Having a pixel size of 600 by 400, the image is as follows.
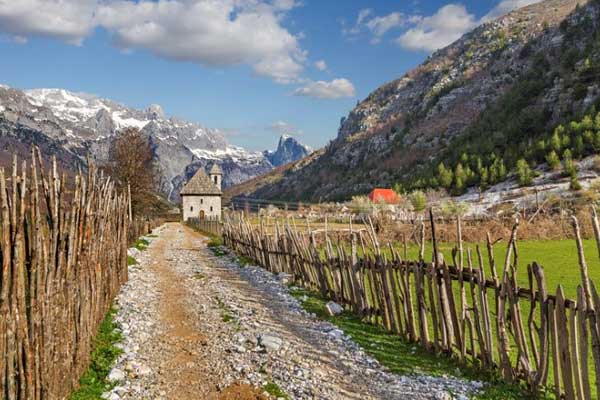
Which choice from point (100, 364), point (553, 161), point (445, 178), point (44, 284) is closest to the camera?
point (44, 284)

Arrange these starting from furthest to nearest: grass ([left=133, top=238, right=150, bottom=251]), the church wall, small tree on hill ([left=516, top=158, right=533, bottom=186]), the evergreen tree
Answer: the church wall < the evergreen tree < small tree on hill ([left=516, top=158, right=533, bottom=186]) < grass ([left=133, top=238, right=150, bottom=251])

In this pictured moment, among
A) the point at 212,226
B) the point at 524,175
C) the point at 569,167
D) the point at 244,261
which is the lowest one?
the point at 244,261

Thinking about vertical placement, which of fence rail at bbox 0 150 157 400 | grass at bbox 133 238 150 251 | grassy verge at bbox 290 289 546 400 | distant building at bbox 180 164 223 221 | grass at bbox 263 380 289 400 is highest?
distant building at bbox 180 164 223 221

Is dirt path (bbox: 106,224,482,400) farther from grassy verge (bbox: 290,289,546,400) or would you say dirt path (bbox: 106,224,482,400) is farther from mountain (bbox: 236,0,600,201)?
mountain (bbox: 236,0,600,201)

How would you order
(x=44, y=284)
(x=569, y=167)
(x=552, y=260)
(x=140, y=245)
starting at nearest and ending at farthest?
(x=44, y=284)
(x=552, y=260)
(x=140, y=245)
(x=569, y=167)

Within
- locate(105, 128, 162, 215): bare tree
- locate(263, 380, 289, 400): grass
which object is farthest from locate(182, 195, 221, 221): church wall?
locate(263, 380, 289, 400): grass

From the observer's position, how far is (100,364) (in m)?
7.00

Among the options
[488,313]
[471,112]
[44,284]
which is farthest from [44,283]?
[471,112]

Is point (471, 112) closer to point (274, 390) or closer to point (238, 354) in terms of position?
point (238, 354)

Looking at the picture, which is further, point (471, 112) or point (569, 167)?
point (471, 112)

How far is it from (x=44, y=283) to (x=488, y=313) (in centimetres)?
567

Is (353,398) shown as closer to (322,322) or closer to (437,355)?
(437,355)

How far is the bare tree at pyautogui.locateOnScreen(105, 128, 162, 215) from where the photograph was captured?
3488 centimetres

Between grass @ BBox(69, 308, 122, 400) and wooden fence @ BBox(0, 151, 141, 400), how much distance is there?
5.5 inches
